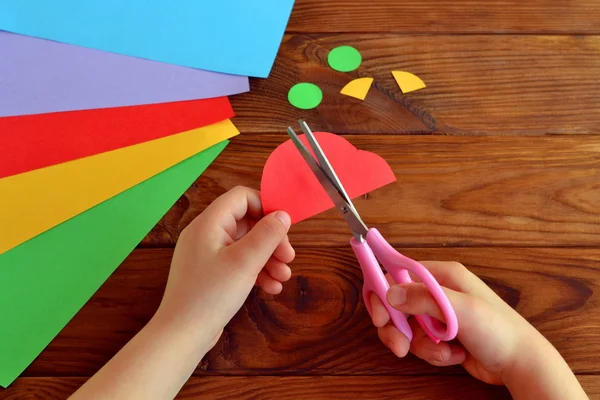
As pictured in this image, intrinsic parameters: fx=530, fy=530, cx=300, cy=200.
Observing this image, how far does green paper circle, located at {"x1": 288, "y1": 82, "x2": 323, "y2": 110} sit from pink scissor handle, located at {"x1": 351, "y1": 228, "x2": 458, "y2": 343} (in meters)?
0.28

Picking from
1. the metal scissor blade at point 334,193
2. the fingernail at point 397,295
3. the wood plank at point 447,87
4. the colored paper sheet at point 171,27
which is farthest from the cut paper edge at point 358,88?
the fingernail at point 397,295

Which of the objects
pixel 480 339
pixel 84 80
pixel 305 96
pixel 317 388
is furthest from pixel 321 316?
pixel 84 80

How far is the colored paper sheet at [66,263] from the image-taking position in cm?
64

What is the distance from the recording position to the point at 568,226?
707 millimetres

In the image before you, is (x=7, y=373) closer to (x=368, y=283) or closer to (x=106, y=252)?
(x=106, y=252)

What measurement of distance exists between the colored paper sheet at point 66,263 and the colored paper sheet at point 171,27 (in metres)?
0.20

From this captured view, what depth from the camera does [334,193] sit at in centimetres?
58

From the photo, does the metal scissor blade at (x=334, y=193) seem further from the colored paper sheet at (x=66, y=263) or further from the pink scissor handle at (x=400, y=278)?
the colored paper sheet at (x=66, y=263)

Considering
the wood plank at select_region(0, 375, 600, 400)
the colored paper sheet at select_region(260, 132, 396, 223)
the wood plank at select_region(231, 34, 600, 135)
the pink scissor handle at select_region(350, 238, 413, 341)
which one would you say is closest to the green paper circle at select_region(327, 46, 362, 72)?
the wood plank at select_region(231, 34, 600, 135)

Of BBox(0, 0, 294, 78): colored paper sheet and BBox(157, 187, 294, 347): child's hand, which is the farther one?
BBox(0, 0, 294, 78): colored paper sheet

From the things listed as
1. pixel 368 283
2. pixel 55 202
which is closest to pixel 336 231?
pixel 368 283

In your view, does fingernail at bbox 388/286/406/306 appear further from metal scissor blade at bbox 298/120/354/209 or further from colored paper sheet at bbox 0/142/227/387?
colored paper sheet at bbox 0/142/227/387

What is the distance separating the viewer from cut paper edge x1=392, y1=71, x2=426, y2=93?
804 mm

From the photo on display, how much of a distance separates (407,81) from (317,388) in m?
0.47
